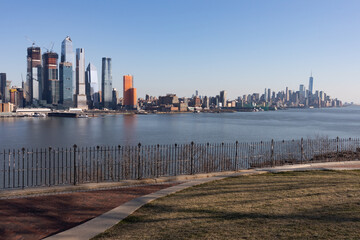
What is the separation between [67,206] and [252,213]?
6.13m

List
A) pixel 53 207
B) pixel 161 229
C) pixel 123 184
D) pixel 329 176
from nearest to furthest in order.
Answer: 1. pixel 161 229
2. pixel 53 207
3. pixel 123 184
4. pixel 329 176

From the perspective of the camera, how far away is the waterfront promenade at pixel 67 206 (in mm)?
8695

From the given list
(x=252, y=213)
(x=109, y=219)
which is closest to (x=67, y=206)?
(x=109, y=219)

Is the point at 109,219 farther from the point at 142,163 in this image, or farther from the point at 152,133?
the point at 152,133

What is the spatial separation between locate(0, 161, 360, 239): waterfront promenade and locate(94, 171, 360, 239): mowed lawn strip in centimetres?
85

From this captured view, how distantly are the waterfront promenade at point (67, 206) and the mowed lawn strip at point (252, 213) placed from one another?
85cm

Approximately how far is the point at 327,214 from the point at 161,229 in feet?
15.7

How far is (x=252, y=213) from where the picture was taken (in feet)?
31.2

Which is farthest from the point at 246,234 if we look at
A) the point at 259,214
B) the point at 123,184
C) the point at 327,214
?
the point at 123,184

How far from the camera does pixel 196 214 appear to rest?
31.5ft

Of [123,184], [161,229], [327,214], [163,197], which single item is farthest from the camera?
[123,184]

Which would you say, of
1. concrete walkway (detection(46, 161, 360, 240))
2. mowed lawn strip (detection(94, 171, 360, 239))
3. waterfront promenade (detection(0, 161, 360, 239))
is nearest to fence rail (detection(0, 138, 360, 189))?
waterfront promenade (detection(0, 161, 360, 239))

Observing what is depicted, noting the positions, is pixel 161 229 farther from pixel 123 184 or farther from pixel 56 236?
pixel 123 184

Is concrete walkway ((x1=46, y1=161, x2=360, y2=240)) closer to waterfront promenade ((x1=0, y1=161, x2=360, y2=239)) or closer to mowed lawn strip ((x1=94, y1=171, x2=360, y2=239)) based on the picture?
waterfront promenade ((x1=0, y1=161, x2=360, y2=239))
